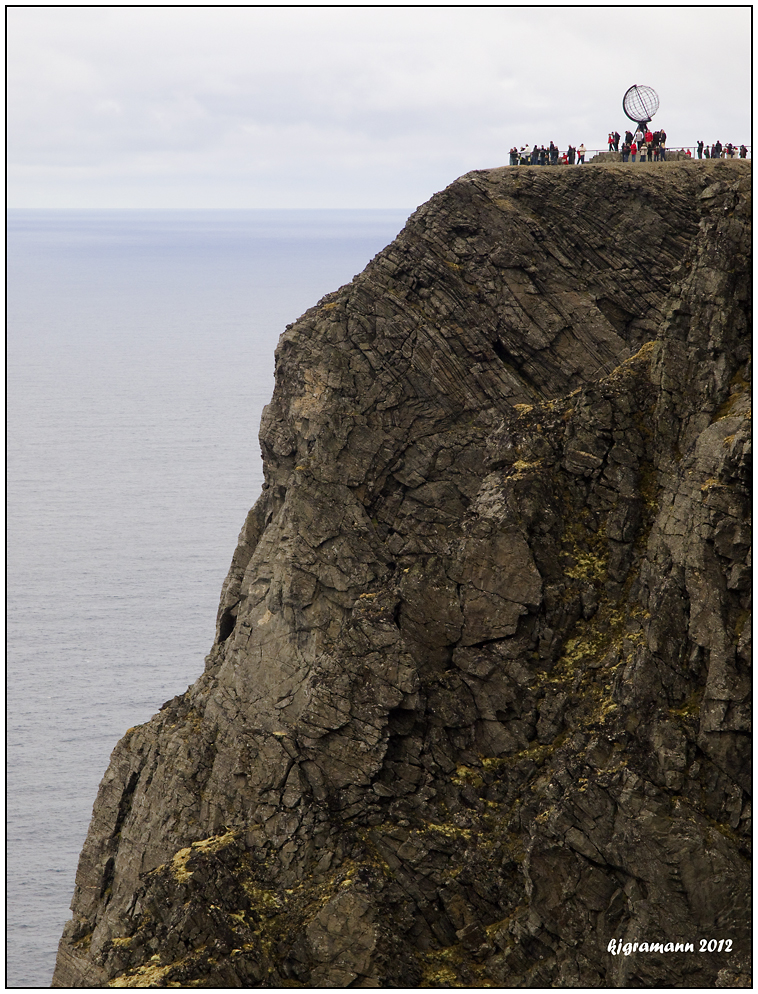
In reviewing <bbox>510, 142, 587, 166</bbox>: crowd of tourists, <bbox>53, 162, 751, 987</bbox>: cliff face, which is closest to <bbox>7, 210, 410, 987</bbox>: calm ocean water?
<bbox>53, 162, 751, 987</bbox>: cliff face

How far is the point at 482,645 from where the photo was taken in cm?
4934

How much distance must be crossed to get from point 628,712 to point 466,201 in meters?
26.8

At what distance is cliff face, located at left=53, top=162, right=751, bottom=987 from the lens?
4147cm

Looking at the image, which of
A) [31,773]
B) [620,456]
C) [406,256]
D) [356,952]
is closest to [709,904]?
[356,952]

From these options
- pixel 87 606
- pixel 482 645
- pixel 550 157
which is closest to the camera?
pixel 482 645

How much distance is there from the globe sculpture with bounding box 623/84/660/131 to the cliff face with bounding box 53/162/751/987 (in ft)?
15.0

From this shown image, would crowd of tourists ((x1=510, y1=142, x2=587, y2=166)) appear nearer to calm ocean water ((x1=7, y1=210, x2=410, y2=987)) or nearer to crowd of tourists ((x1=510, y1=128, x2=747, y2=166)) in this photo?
crowd of tourists ((x1=510, y1=128, x2=747, y2=166))

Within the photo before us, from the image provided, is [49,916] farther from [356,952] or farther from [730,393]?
[730,393]

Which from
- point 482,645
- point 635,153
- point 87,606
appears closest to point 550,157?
point 635,153

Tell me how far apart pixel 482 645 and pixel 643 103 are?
31.6 m

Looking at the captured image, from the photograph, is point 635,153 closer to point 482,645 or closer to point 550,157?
point 550,157

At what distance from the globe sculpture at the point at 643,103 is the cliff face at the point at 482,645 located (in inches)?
180

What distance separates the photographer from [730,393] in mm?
44125

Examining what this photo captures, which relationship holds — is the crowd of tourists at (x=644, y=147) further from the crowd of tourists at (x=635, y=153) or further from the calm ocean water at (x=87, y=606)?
the calm ocean water at (x=87, y=606)
